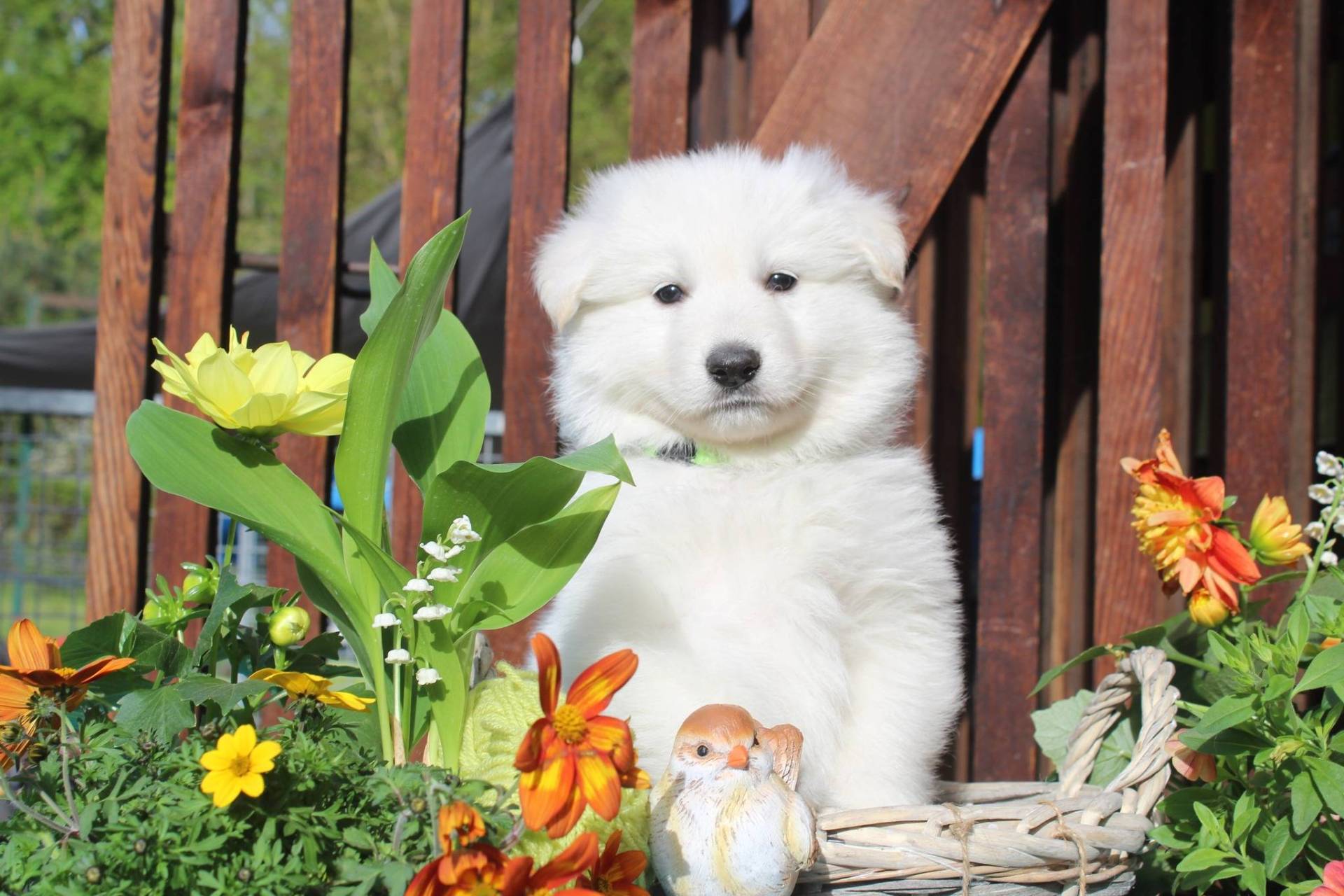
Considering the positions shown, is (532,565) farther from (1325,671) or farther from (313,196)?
(313,196)

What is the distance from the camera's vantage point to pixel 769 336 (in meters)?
1.75

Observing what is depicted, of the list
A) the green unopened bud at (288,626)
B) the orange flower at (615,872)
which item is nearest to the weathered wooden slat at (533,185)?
the green unopened bud at (288,626)

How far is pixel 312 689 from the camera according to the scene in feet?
4.10

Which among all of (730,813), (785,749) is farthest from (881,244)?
(730,813)

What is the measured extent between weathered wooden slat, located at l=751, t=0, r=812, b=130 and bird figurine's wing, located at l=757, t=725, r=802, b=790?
5.56ft

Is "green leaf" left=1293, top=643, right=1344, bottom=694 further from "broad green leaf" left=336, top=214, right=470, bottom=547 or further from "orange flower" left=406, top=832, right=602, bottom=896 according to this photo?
"broad green leaf" left=336, top=214, right=470, bottom=547

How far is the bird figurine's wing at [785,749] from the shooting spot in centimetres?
125

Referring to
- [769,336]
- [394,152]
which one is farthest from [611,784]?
[394,152]

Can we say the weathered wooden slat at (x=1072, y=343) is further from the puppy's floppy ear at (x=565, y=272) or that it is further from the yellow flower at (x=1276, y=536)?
the puppy's floppy ear at (x=565, y=272)

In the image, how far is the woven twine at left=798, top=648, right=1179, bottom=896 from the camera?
4.27 ft

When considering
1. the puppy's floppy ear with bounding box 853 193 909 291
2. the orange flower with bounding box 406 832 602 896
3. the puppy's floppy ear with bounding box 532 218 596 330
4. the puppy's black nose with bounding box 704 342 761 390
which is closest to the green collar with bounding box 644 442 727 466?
the puppy's black nose with bounding box 704 342 761 390

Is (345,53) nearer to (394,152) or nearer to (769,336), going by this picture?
(769,336)

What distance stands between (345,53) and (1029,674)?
2.02 metres

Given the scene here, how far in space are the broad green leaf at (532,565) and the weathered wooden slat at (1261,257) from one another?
167cm
